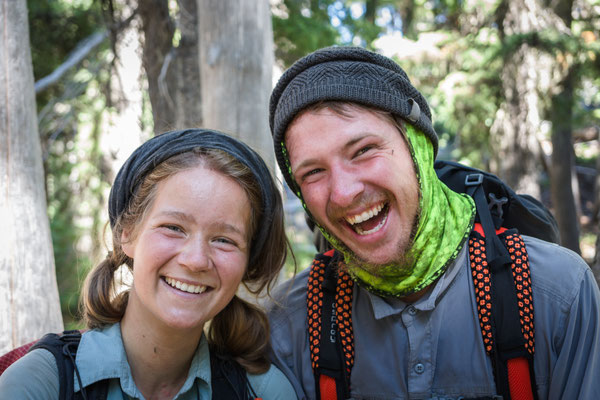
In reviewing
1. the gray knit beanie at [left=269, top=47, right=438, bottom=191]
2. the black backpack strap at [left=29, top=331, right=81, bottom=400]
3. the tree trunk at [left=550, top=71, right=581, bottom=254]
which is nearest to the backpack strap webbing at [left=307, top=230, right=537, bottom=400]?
the gray knit beanie at [left=269, top=47, right=438, bottom=191]

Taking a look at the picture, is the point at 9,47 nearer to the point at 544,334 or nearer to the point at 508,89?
the point at 544,334

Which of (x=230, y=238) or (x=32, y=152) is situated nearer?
(x=230, y=238)

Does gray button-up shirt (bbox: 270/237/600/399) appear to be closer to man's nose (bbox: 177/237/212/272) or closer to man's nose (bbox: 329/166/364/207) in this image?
man's nose (bbox: 329/166/364/207)

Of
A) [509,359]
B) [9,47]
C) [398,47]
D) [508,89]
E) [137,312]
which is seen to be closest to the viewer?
[509,359]

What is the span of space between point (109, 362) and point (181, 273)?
0.43 meters

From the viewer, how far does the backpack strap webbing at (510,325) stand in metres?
2.01

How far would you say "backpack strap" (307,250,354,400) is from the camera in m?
2.22

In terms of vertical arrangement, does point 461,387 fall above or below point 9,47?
below

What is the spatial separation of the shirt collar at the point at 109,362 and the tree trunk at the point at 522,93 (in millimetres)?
7787

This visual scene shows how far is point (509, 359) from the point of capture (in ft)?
6.61

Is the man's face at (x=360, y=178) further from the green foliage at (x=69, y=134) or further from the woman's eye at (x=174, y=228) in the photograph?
the green foliage at (x=69, y=134)

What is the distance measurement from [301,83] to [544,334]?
140cm

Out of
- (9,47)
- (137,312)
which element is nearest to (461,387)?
(137,312)


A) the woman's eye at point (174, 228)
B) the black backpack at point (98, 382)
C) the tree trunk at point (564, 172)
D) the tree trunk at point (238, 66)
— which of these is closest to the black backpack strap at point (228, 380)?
the black backpack at point (98, 382)
